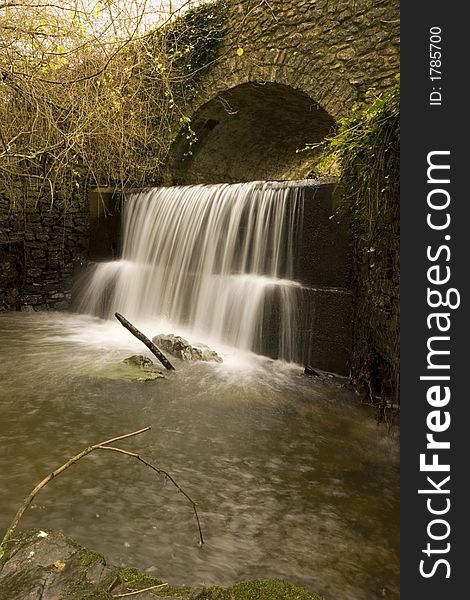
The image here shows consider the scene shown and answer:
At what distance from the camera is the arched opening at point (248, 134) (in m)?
7.23

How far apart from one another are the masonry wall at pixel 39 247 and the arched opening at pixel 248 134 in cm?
207

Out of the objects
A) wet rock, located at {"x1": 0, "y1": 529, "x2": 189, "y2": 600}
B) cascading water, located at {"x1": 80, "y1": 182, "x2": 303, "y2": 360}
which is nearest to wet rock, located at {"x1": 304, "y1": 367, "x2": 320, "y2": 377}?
cascading water, located at {"x1": 80, "y1": 182, "x2": 303, "y2": 360}

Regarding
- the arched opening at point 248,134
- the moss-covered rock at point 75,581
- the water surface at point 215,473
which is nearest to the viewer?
the moss-covered rock at point 75,581

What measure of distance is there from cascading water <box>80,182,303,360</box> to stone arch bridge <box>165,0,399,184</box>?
5.74ft

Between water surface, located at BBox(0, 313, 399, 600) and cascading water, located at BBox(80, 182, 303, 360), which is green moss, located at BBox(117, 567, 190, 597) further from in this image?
cascading water, located at BBox(80, 182, 303, 360)

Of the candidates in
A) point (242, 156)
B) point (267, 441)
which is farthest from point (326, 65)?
point (267, 441)

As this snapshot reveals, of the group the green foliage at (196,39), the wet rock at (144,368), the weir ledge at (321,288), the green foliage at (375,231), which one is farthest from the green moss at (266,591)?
the green foliage at (196,39)

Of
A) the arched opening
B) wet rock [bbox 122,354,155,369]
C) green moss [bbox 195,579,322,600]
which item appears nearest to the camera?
green moss [bbox 195,579,322,600]

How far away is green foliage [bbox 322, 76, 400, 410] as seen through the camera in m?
3.04

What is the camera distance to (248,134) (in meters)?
8.59

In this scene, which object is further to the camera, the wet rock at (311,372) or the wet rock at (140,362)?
the wet rock at (311,372)

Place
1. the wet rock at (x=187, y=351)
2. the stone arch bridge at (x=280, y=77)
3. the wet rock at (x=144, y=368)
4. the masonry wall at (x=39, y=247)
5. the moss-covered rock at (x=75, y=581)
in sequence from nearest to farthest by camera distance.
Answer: the moss-covered rock at (x=75, y=581), the wet rock at (x=144, y=368), the wet rock at (x=187, y=351), the stone arch bridge at (x=280, y=77), the masonry wall at (x=39, y=247)

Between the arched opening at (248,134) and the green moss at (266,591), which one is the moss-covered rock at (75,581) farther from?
the arched opening at (248,134)

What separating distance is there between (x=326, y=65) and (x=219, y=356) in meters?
4.21
